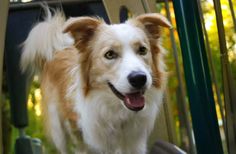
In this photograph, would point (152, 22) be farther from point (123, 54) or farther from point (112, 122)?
point (112, 122)

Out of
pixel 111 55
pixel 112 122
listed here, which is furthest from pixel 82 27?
pixel 112 122

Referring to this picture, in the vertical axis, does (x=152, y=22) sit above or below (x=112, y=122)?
above

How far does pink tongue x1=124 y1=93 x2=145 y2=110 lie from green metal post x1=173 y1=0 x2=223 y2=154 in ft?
0.32

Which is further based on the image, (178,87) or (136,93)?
(178,87)

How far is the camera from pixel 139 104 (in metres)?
0.68

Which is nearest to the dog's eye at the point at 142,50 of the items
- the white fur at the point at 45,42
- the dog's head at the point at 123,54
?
the dog's head at the point at 123,54

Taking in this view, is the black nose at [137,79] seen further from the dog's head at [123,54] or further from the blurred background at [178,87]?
the blurred background at [178,87]

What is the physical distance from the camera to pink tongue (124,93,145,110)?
67cm

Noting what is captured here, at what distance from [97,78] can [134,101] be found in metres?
0.11

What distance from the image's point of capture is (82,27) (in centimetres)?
68

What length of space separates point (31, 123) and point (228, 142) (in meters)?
0.33

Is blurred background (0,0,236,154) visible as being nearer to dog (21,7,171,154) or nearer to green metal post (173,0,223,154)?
dog (21,7,171,154)

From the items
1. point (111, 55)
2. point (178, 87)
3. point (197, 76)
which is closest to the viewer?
point (197, 76)

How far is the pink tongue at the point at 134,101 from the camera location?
667 millimetres
